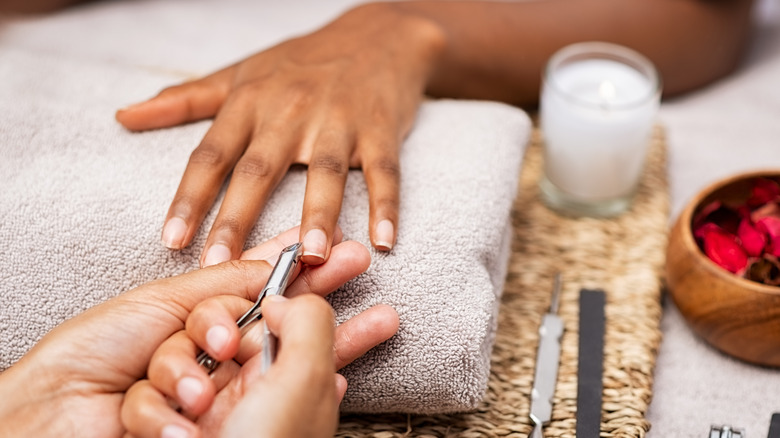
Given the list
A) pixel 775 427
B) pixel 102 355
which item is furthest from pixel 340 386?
pixel 775 427

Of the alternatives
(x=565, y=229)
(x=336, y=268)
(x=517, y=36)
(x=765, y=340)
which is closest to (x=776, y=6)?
(x=517, y=36)

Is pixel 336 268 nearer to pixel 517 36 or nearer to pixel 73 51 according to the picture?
pixel 517 36

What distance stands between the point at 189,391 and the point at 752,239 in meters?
0.52

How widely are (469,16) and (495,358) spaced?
44 centimetres

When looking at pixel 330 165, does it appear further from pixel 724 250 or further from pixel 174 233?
pixel 724 250

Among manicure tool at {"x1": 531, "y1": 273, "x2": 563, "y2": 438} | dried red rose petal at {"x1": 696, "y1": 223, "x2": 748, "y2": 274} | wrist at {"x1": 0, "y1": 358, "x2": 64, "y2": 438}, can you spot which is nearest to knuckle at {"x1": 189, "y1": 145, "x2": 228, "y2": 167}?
wrist at {"x1": 0, "y1": 358, "x2": 64, "y2": 438}

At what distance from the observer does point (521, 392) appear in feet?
2.31

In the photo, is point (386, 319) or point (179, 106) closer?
point (386, 319)

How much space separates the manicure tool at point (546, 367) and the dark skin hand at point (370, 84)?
0.20 meters

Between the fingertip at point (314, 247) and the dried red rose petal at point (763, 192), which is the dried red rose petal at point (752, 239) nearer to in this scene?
the dried red rose petal at point (763, 192)

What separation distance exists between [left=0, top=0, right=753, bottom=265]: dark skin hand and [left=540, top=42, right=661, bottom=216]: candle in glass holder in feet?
0.42

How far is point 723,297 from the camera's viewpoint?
26.6 inches

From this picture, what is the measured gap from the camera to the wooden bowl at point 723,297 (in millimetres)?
659

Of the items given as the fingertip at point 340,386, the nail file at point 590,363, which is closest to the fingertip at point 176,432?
the fingertip at point 340,386
